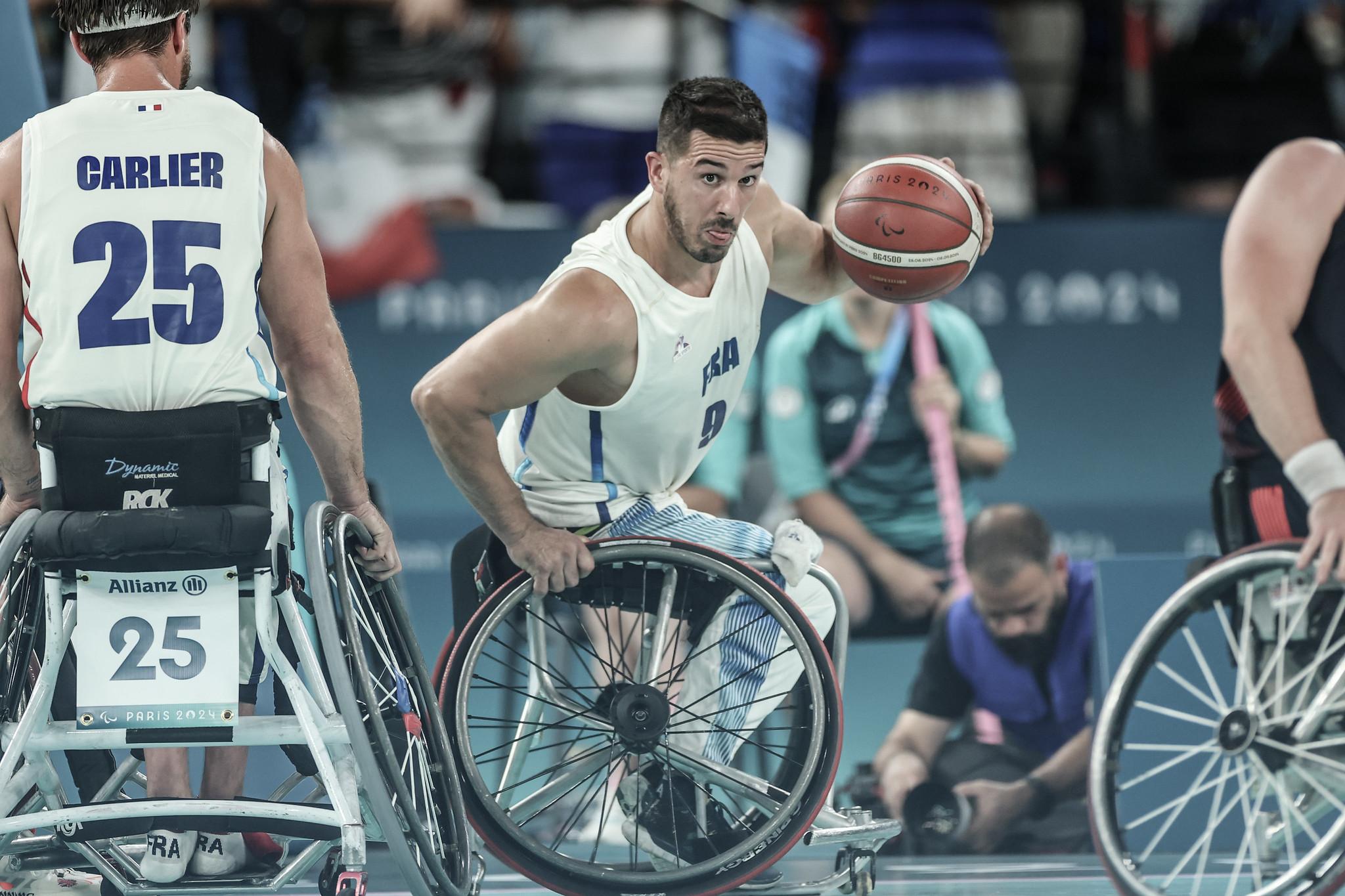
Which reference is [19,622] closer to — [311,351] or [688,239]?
[311,351]

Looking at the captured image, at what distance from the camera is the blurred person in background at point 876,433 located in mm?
6734

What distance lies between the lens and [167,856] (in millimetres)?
3402

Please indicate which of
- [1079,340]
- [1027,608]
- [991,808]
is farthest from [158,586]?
[1079,340]

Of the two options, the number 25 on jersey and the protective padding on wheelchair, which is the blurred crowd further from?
the protective padding on wheelchair

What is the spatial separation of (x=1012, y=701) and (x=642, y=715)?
7.99 ft

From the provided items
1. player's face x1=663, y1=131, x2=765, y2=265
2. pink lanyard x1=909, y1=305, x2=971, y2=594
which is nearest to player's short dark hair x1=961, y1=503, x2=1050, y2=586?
pink lanyard x1=909, y1=305, x2=971, y2=594

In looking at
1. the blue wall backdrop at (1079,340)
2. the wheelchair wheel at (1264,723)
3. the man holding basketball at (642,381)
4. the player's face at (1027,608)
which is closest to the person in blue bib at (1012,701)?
the player's face at (1027,608)

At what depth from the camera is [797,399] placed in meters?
6.93

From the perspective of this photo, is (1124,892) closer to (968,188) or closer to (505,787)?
(505,787)

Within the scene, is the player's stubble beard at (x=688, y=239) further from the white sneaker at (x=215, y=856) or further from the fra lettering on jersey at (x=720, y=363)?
the white sneaker at (x=215, y=856)

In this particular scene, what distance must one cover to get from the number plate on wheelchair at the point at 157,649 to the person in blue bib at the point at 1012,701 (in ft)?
9.75

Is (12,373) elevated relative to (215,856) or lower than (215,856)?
elevated

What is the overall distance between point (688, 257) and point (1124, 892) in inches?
67.2

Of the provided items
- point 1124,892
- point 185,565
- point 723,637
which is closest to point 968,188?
point 723,637
